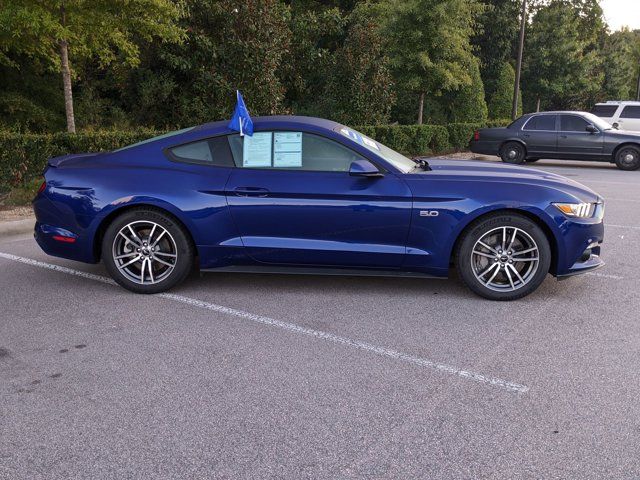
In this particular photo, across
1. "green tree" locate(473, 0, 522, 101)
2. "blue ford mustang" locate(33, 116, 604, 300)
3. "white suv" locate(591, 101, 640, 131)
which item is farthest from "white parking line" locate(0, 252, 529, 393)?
"green tree" locate(473, 0, 522, 101)

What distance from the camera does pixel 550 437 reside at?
3002 mm

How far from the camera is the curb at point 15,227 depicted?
769cm

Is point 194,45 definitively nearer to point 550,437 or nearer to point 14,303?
point 14,303

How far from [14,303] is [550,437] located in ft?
13.4

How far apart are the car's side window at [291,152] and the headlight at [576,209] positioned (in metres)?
1.66

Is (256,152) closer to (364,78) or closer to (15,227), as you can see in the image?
(15,227)

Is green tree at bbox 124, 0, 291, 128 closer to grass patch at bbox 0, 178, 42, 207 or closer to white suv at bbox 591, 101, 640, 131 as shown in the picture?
grass patch at bbox 0, 178, 42, 207

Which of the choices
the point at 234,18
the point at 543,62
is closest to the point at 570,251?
the point at 234,18

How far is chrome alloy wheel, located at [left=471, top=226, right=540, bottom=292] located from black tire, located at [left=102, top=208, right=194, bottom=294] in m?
2.40

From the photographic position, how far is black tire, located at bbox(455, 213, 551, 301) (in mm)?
5000

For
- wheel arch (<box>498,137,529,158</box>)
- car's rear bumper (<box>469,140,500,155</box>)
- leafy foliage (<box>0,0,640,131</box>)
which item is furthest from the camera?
car's rear bumper (<box>469,140,500,155</box>)

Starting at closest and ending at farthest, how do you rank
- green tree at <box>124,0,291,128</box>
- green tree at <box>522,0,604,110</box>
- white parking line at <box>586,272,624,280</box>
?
white parking line at <box>586,272,624,280</box>
green tree at <box>124,0,291,128</box>
green tree at <box>522,0,604,110</box>

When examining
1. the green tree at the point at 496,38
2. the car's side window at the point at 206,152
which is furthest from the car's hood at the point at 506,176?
the green tree at the point at 496,38

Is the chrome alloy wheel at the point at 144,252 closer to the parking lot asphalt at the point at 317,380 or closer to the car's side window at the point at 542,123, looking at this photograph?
the parking lot asphalt at the point at 317,380
